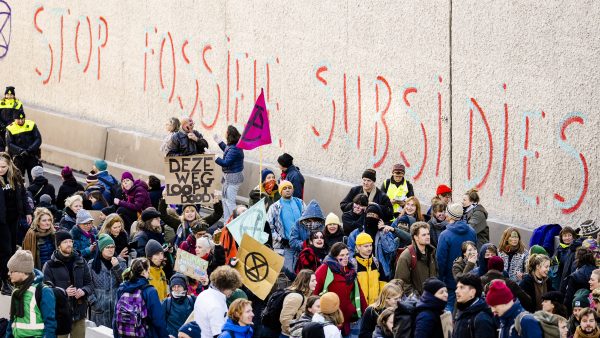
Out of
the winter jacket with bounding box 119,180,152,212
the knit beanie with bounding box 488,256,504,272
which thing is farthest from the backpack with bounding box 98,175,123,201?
the knit beanie with bounding box 488,256,504,272

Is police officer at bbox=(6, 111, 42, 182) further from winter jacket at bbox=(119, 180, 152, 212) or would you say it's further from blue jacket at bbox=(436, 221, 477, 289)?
blue jacket at bbox=(436, 221, 477, 289)

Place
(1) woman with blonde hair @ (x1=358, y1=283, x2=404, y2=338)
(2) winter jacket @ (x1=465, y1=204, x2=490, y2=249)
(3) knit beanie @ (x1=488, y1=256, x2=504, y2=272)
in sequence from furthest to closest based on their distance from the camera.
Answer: (2) winter jacket @ (x1=465, y1=204, x2=490, y2=249) < (3) knit beanie @ (x1=488, y1=256, x2=504, y2=272) < (1) woman with blonde hair @ (x1=358, y1=283, x2=404, y2=338)

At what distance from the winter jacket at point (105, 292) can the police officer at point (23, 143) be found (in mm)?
8555

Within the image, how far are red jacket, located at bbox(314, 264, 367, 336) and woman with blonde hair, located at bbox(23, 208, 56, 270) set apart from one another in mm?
3362

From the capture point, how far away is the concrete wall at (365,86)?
20047 mm

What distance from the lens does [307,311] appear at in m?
13.9

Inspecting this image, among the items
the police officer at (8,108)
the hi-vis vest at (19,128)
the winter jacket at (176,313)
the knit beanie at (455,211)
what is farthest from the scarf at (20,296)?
the police officer at (8,108)

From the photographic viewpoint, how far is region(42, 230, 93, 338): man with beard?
16.1m

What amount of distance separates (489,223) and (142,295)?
6960mm

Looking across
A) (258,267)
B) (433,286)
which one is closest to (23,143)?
(258,267)

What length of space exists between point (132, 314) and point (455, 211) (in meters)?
4.49

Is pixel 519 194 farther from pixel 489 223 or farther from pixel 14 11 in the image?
pixel 14 11

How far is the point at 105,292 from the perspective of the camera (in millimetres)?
16656

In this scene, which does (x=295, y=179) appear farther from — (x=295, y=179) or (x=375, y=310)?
(x=375, y=310)
